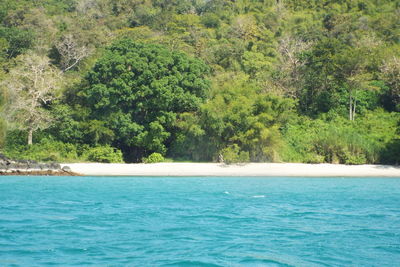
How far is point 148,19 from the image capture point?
2213 inches

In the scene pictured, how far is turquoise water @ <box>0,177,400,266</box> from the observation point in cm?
885

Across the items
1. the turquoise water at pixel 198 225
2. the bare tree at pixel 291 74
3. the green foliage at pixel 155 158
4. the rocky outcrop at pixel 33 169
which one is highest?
the bare tree at pixel 291 74

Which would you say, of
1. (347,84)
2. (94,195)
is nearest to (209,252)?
(94,195)

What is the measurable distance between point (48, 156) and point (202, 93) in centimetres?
1088

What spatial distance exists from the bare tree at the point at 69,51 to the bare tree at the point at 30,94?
8.85 m

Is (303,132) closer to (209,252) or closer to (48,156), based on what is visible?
(48,156)

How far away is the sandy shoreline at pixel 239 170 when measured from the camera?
88.2ft

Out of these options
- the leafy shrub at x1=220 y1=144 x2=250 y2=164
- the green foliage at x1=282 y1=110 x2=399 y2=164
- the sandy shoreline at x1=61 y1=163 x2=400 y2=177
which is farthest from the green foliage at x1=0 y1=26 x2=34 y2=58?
the green foliage at x1=282 y1=110 x2=399 y2=164

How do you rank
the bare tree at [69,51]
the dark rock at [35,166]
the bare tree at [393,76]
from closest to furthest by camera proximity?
the dark rock at [35,166], the bare tree at [393,76], the bare tree at [69,51]

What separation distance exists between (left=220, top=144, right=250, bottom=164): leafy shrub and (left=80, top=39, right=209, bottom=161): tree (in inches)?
150

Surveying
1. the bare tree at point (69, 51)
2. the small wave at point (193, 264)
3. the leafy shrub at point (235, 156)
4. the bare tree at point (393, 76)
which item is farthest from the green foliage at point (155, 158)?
the small wave at point (193, 264)

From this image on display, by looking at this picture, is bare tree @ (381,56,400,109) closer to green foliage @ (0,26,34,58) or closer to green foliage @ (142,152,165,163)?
green foliage @ (142,152,165,163)

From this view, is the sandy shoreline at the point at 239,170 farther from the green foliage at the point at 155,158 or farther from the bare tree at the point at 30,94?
the bare tree at the point at 30,94

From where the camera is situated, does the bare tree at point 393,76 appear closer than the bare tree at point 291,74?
Yes
